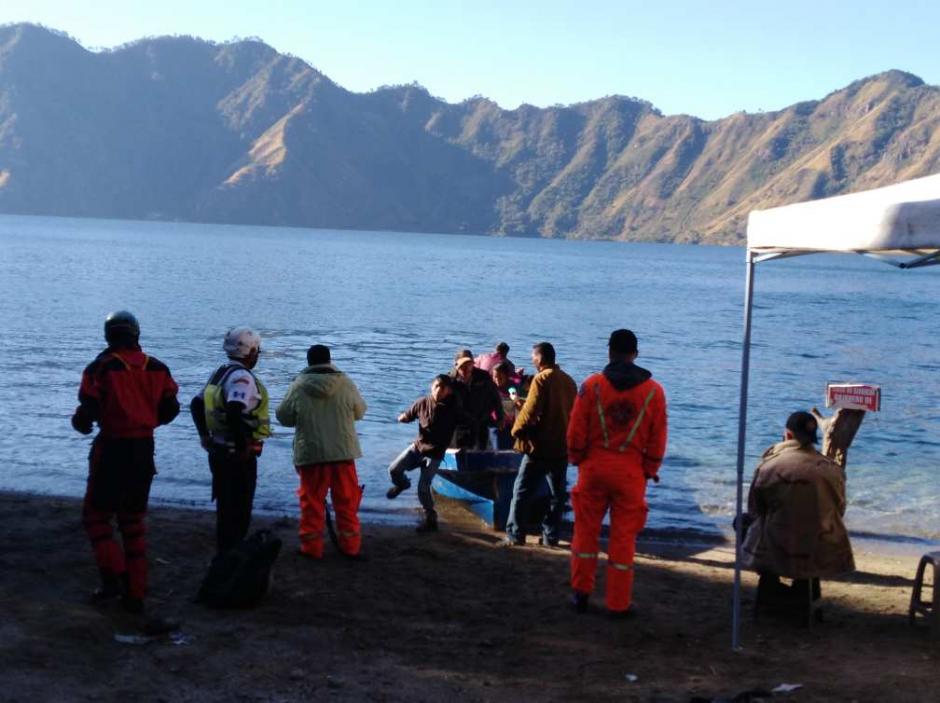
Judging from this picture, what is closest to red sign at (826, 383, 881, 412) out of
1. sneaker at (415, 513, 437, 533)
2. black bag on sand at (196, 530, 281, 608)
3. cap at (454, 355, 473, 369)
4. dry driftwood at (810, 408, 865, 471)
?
dry driftwood at (810, 408, 865, 471)

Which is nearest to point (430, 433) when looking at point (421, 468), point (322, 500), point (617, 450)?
point (421, 468)

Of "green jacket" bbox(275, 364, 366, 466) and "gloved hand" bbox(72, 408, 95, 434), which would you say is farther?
"green jacket" bbox(275, 364, 366, 466)

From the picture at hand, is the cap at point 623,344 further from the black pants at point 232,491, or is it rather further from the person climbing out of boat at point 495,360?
the person climbing out of boat at point 495,360

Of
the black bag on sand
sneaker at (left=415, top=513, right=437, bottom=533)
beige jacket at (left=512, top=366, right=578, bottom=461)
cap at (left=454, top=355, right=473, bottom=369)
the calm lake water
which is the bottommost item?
the calm lake water

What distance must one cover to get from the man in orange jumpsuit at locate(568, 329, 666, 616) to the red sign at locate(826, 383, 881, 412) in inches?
111

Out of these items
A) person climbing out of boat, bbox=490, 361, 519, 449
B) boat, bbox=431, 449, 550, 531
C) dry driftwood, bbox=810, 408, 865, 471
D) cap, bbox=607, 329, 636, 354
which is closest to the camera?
cap, bbox=607, 329, 636, 354

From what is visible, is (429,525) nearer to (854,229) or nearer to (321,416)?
(321,416)

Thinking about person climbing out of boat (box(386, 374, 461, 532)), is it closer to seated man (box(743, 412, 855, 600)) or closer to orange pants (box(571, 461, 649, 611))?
orange pants (box(571, 461, 649, 611))

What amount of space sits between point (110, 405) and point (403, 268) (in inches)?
3945

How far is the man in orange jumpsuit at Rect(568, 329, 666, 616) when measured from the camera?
732 cm

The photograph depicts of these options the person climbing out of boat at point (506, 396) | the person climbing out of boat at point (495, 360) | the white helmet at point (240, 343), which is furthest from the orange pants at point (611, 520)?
the person climbing out of boat at point (495, 360)

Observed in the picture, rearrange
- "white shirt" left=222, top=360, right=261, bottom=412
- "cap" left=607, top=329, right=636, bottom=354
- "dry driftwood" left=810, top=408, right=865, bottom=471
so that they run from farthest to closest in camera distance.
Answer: "dry driftwood" left=810, top=408, right=865, bottom=471
"white shirt" left=222, top=360, right=261, bottom=412
"cap" left=607, top=329, right=636, bottom=354

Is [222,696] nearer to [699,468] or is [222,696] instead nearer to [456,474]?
[456,474]

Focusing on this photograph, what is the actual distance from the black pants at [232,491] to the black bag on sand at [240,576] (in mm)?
263
